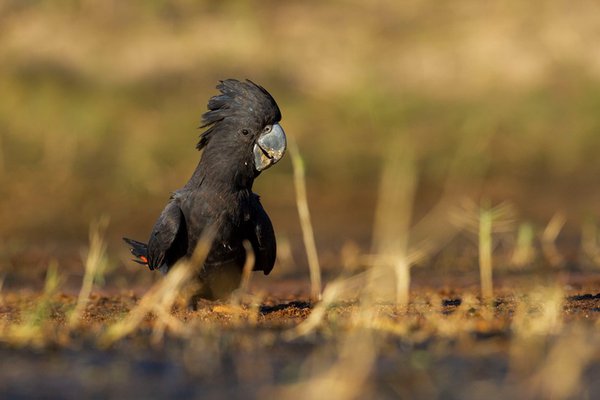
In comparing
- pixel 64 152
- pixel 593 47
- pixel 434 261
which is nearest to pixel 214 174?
pixel 434 261

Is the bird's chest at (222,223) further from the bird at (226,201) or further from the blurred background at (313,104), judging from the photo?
the blurred background at (313,104)

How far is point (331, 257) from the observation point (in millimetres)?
10102

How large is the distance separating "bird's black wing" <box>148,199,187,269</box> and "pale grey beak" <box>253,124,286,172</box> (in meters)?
0.59

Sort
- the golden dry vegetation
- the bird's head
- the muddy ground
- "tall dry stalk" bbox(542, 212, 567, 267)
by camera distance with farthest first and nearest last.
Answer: "tall dry stalk" bbox(542, 212, 567, 267), the bird's head, the golden dry vegetation, the muddy ground

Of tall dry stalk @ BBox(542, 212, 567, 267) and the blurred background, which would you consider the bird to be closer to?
tall dry stalk @ BBox(542, 212, 567, 267)

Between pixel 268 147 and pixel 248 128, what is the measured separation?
6.7 inches

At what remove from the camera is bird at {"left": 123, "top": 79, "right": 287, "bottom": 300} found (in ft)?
20.5

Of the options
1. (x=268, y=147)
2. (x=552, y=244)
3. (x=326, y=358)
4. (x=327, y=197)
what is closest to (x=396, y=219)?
(x=552, y=244)

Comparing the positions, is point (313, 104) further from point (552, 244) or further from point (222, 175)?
point (222, 175)

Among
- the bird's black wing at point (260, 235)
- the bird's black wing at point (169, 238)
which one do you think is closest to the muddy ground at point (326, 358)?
the bird's black wing at point (169, 238)

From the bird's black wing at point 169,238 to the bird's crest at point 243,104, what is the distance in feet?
2.02

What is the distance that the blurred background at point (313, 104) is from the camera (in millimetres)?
12836

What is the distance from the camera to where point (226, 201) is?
6301mm

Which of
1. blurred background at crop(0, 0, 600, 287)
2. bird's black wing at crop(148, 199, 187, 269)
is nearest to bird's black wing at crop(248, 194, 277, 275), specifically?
bird's black wing at crop(148, 199, 187, 269)
